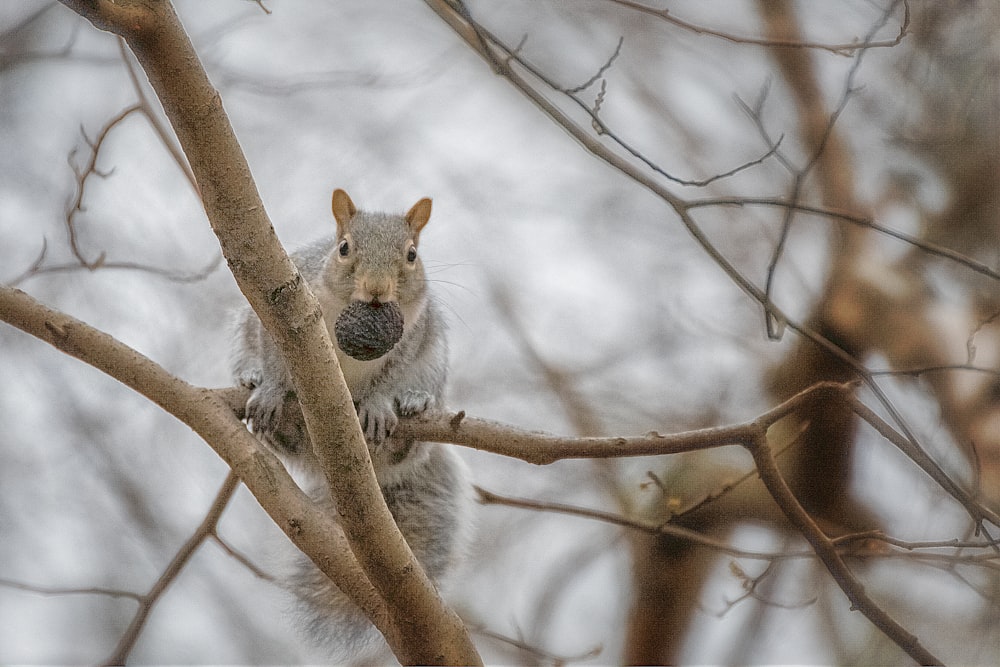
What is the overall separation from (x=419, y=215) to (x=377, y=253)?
272 mm

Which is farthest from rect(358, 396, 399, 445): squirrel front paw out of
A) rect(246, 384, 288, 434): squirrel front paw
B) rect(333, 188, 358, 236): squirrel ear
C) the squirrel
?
rect(333, 188, 358, 236): squirrel ear

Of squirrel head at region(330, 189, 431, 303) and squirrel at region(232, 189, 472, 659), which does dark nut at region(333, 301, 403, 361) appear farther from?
squirrel head at region(330, 189, 431, 303)

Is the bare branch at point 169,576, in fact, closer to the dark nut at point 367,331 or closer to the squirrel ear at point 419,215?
the dark nut at point 367,331

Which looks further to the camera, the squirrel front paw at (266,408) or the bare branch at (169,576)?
the squirrel front paw at (266,408)

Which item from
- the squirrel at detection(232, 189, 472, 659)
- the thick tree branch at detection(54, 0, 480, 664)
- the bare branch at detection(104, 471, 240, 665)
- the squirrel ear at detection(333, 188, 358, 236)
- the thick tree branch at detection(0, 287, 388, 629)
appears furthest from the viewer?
the squirrel ear at detection(333, 188, 358, 236)

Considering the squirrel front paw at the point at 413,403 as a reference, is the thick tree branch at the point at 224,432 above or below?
below

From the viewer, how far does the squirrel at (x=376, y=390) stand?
2207mm

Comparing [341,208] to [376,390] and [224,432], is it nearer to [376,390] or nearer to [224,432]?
[376,390]

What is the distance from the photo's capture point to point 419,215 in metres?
2.45

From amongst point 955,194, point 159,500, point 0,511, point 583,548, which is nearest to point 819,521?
point 583,548

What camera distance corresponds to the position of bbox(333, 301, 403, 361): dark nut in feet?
5.98

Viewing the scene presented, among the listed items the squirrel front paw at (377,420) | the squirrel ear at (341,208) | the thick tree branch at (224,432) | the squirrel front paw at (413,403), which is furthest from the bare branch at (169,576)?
the squirrel ear at (341,208)

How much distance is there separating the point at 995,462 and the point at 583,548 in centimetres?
165

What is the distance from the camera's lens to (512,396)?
4.24 m
